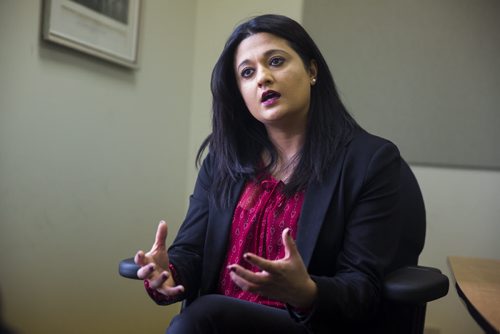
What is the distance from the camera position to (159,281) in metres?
0.97

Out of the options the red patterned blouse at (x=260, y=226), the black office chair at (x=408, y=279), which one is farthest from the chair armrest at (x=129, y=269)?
the red patterned blouse at (x=260, y=226)

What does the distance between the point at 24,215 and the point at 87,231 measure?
0.28 metres

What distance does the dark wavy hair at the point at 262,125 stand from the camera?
1155 millimetres

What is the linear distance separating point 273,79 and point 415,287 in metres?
0.59

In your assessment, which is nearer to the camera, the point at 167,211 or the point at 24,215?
the point at 24,215

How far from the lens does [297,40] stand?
1.19 meters

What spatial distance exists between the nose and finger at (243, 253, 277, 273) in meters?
0.52

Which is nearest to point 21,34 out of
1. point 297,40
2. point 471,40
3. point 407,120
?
point 297,40

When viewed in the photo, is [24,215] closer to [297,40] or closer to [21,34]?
[21,34]

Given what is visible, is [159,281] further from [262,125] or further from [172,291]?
[262,125]

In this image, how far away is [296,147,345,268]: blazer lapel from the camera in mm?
1038

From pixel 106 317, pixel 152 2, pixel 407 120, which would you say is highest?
pixel 152 2

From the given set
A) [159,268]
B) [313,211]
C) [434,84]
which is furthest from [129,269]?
[434,84]

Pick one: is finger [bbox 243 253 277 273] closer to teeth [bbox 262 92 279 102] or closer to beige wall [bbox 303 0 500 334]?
teeth [bbox 262 92 279 102]
